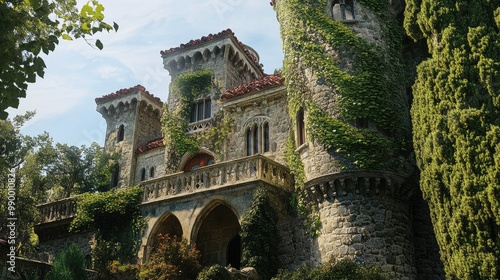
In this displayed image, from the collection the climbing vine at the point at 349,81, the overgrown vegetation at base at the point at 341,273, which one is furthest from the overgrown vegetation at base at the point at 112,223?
the overgrown vegetation at base at the point at 341,273

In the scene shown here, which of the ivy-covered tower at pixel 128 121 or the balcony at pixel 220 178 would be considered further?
the ivy-covered tower at pixel 128 121

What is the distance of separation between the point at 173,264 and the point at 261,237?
334cm

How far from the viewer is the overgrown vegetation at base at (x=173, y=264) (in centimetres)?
1806

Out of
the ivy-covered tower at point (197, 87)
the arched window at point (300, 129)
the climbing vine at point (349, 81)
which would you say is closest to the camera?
the climbing vine at point (349, 81)

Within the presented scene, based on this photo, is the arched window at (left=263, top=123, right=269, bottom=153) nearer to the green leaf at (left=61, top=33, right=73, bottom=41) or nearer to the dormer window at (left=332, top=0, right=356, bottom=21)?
the dormer window at (left=332, top=0, right=356, bottom=21)

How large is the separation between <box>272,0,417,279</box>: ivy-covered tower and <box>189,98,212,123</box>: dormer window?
6605mm

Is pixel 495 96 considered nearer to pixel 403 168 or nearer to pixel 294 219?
pixel 403 168

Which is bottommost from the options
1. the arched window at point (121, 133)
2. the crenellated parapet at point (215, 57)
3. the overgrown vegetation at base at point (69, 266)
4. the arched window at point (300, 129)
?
the overgrown vegetation at base at point (69, 266)

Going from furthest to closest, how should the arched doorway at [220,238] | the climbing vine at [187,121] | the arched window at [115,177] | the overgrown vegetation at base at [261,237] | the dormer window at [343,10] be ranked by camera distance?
the arched window at [115,177] < the climbing vine at [187,121] < the arched doorway at [220,238] < the dormer window at [343,10] < the overgrown vegetation at base at [261,237]

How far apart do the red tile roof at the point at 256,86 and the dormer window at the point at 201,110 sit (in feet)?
6.86

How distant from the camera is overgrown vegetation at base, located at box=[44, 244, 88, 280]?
15498mm

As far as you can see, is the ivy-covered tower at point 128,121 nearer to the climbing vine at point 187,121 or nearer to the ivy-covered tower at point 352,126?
the climbing vine at point 187,121

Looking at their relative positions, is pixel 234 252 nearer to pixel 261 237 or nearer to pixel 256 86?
pixel 261 237

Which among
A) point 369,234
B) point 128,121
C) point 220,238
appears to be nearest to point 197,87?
point 128,121
